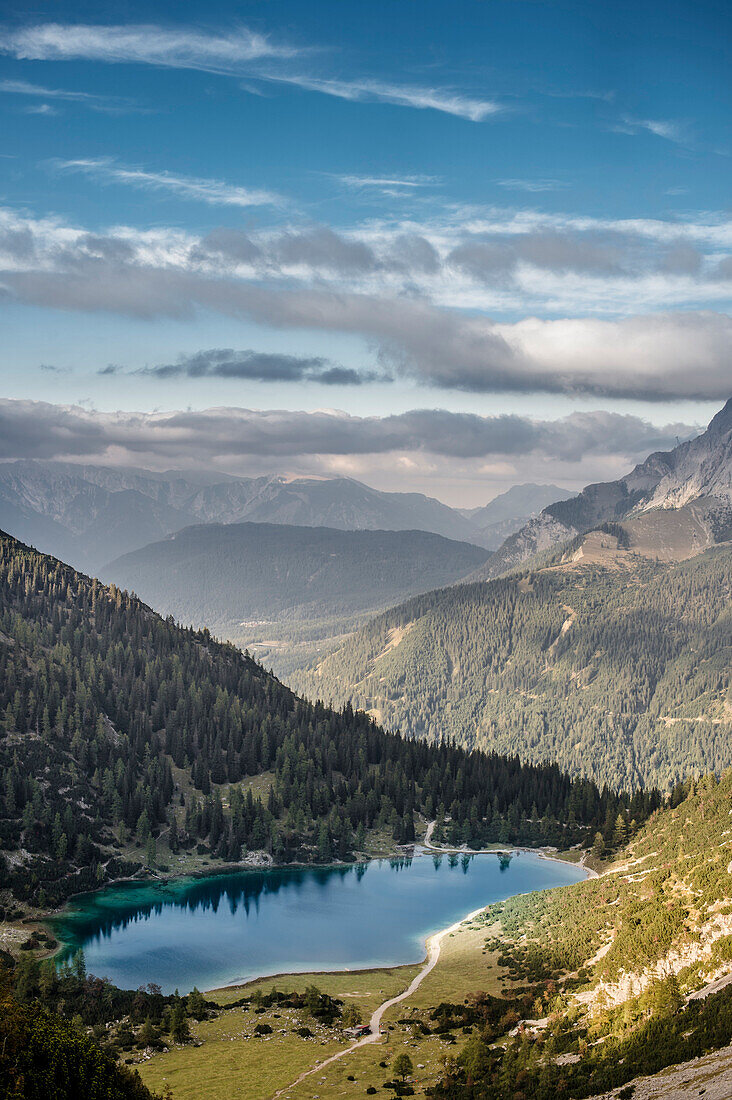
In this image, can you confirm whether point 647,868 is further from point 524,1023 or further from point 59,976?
point 59,976

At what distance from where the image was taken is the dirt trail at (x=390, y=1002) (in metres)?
94.1

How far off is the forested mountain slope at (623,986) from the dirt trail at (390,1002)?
570 inches

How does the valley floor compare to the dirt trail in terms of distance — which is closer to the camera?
the valley floor

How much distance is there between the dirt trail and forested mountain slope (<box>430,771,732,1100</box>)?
570 inches

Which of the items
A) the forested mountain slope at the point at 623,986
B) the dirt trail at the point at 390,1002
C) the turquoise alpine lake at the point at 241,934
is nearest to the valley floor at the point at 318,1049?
the dirt trail at the point at 390,1002

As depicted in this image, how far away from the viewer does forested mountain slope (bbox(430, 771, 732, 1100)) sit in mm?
68938

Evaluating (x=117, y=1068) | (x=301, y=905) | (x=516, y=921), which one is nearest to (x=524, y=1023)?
(x=117, y=1068)

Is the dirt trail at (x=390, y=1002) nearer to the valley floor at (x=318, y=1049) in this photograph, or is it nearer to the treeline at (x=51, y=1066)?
the valley floor at (x=318, y=1049)

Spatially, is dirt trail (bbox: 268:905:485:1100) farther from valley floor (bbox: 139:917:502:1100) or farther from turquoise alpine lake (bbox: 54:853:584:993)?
turquoise alpine lake (bbox: 54:853:584:993)

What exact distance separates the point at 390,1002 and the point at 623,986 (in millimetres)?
46833

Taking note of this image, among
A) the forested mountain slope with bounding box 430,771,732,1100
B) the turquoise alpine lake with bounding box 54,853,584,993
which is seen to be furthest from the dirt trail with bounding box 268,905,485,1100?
the forested mountain slope with bounding box 430,771,732,1100

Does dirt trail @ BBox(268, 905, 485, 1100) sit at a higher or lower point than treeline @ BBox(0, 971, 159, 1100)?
lower

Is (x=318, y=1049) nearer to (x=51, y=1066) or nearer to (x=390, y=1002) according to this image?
(x=390, y=1002)

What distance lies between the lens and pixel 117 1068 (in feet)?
253
